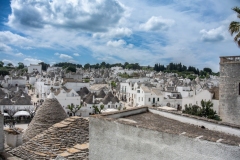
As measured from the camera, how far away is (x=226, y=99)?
42.0ft

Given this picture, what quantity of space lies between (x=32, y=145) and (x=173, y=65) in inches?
6045

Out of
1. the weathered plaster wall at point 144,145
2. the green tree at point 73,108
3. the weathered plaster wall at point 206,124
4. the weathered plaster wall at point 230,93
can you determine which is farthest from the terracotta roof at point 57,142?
the green tree at point 73,108

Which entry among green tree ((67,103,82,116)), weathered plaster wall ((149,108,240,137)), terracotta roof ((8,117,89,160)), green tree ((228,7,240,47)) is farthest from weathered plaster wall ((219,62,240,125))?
green tree ((67,103,82,116))

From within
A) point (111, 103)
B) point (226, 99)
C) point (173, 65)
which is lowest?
point (111, 103)

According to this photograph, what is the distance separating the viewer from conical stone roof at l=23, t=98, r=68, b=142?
11578 mm

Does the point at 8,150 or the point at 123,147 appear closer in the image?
the point at 123,147

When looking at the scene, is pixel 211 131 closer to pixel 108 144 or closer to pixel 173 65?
pixel 108 144

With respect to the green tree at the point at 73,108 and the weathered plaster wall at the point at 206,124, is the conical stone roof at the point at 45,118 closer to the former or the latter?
the weathered plaster wall at the point at 206,124

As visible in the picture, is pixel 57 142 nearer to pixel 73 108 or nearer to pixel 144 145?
pixel 144 145

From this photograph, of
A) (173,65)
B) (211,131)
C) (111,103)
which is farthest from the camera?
(173,65)

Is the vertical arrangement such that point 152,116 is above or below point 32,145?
above

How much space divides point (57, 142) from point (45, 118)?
3121 mm

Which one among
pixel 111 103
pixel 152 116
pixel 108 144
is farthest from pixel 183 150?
pixel 111 103

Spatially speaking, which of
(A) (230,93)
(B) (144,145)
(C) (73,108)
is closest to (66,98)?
(C) (73,108)
